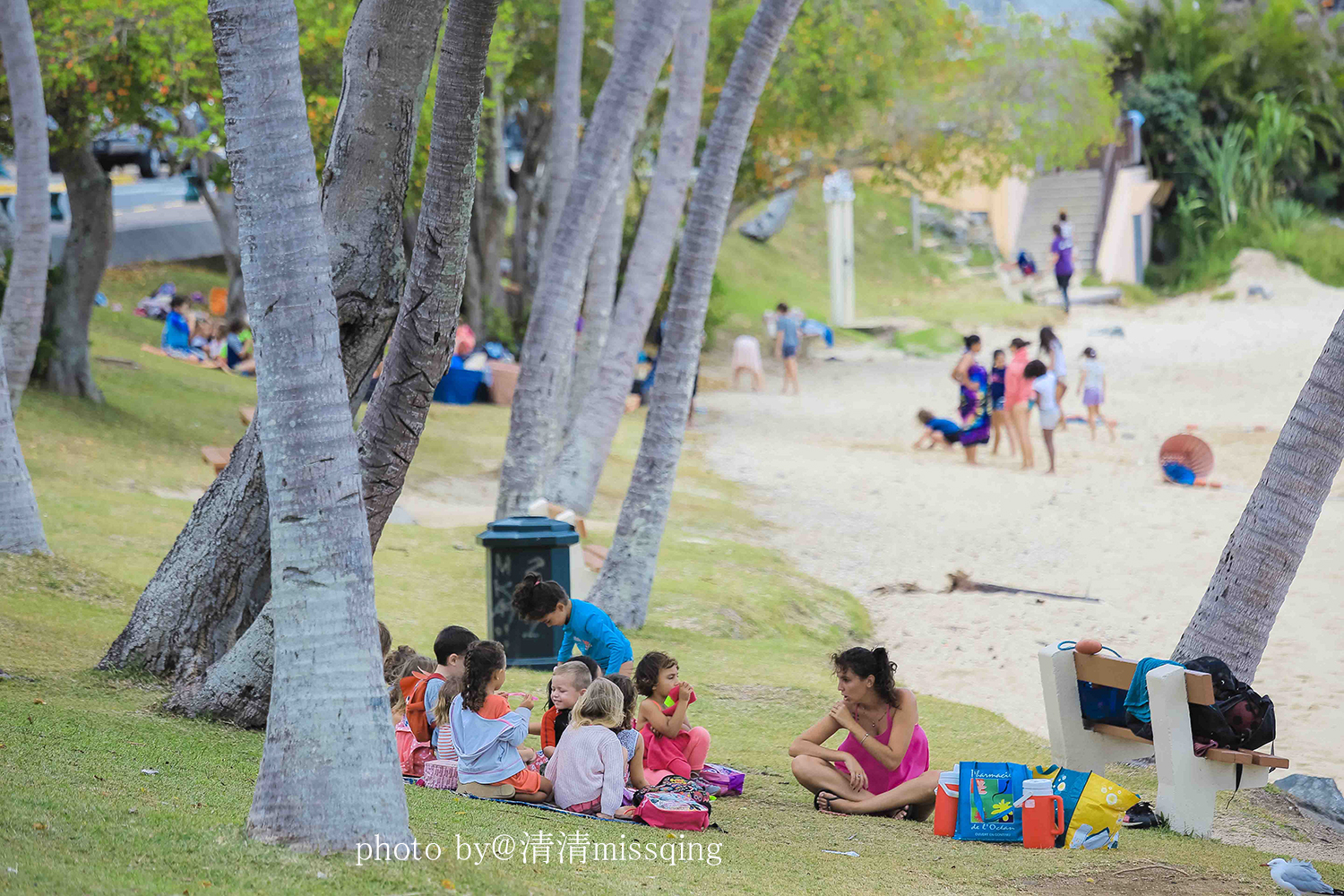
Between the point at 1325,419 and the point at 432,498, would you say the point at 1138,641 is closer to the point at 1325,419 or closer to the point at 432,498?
the point at 1325,419

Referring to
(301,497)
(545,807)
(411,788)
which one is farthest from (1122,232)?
(301,497)

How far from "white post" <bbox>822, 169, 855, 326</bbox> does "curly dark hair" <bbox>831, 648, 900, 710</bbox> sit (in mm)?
28109

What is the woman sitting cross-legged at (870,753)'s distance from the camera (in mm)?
6473

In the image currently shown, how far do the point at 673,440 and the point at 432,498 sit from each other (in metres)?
6.37

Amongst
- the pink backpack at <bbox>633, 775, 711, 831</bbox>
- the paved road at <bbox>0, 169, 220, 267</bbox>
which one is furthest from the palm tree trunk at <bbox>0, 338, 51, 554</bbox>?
the paved road at <bbox>0, 169, 220, 267</bbox>

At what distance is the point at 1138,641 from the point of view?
11.5 metres

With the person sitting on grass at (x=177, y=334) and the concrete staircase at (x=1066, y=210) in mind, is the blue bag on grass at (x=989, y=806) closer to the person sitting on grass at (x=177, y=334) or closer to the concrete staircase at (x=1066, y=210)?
the person sitting on grass at (x=177, y=334)

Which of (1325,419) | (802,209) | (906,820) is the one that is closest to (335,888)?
(906,820)

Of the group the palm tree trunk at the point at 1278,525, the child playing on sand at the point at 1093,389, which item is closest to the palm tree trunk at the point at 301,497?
the palm tree trunk at the point at 1278,525

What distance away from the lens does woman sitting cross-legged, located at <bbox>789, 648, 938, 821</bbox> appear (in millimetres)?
6473

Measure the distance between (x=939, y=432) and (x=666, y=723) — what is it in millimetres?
16066

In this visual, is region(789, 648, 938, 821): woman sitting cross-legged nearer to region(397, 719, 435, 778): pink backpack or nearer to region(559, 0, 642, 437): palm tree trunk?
region(397, 719, 435, 778): pink backpack

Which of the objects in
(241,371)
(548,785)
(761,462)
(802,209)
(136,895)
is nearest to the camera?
(136,895)

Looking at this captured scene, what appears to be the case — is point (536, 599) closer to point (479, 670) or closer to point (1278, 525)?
point (479, 670)
